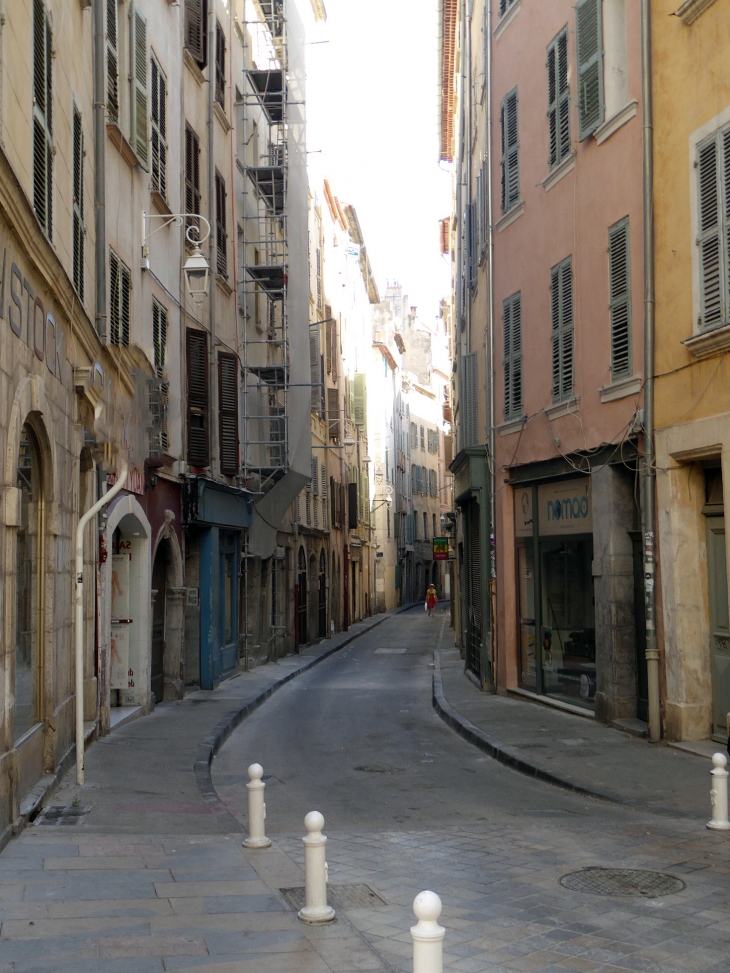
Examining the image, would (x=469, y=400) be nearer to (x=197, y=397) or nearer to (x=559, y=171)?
(x=197, y=397)

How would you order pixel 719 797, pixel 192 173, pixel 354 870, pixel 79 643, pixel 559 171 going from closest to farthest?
pixel 354 870 < pixel 719 797 < pixel 79 643 < pixel 559 171 < pixel 192 173

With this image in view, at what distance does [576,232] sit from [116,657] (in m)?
8.79

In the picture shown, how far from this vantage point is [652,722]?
12453 mm

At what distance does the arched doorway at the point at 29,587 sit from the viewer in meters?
8.71

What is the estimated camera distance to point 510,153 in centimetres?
1817

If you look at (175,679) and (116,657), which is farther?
(175,679)

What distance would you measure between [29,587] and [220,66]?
15943 mm

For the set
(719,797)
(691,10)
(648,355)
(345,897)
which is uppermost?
(691,10)

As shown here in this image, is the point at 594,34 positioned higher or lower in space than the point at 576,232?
higher

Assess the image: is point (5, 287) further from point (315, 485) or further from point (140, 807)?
point (315, 485)

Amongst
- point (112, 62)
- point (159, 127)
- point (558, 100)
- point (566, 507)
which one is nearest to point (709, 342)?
point (566, 507)

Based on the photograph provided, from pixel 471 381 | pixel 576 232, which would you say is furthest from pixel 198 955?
pixel 471 381

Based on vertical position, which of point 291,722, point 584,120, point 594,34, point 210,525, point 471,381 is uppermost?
point 594,34

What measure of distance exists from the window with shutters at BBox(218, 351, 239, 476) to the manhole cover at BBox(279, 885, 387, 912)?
14.4 meters
